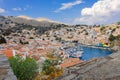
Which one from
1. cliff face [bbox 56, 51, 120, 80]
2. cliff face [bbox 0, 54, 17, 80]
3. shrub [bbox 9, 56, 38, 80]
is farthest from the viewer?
shrub [bbox 9, 56, 38, 80]

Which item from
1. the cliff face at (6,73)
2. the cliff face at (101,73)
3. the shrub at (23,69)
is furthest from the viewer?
the shrub at (23,69)

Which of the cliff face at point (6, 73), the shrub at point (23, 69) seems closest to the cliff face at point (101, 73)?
the cliff face at point (6, 73)

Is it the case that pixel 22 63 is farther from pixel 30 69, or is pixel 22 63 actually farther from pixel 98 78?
pixel 98 78

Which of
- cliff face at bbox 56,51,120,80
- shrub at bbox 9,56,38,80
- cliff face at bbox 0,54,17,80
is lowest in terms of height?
shrub at bbox 9,56,38,80

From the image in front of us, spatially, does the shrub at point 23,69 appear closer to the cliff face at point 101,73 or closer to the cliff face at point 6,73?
the cliff face at point 6,73

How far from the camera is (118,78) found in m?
2.44

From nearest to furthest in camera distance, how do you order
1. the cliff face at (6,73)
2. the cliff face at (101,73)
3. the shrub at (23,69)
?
the cliff face at (101,73)
the cliff face at (6,73)
the shrub at (23,69)

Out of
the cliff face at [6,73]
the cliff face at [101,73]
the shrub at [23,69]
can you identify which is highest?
the cliff face at [101,73]

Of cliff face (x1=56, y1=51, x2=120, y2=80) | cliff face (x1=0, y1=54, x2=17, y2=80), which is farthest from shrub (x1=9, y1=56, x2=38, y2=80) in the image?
cliff face (x1=56, y1=51, x2=120, y2=80)

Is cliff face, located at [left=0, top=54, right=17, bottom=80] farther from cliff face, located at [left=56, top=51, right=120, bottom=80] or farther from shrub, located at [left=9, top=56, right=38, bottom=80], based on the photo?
shrub, located at [left=9, top=56, right=38, bottom=80]

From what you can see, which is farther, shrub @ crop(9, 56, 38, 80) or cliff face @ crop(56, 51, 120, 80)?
shrub @ crop(9, 56, 38, 80)

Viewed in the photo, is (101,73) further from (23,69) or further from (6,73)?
(23,69)

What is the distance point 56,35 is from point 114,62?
542ft

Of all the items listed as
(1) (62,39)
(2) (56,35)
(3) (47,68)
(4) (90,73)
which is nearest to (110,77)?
(4) (90,73)
